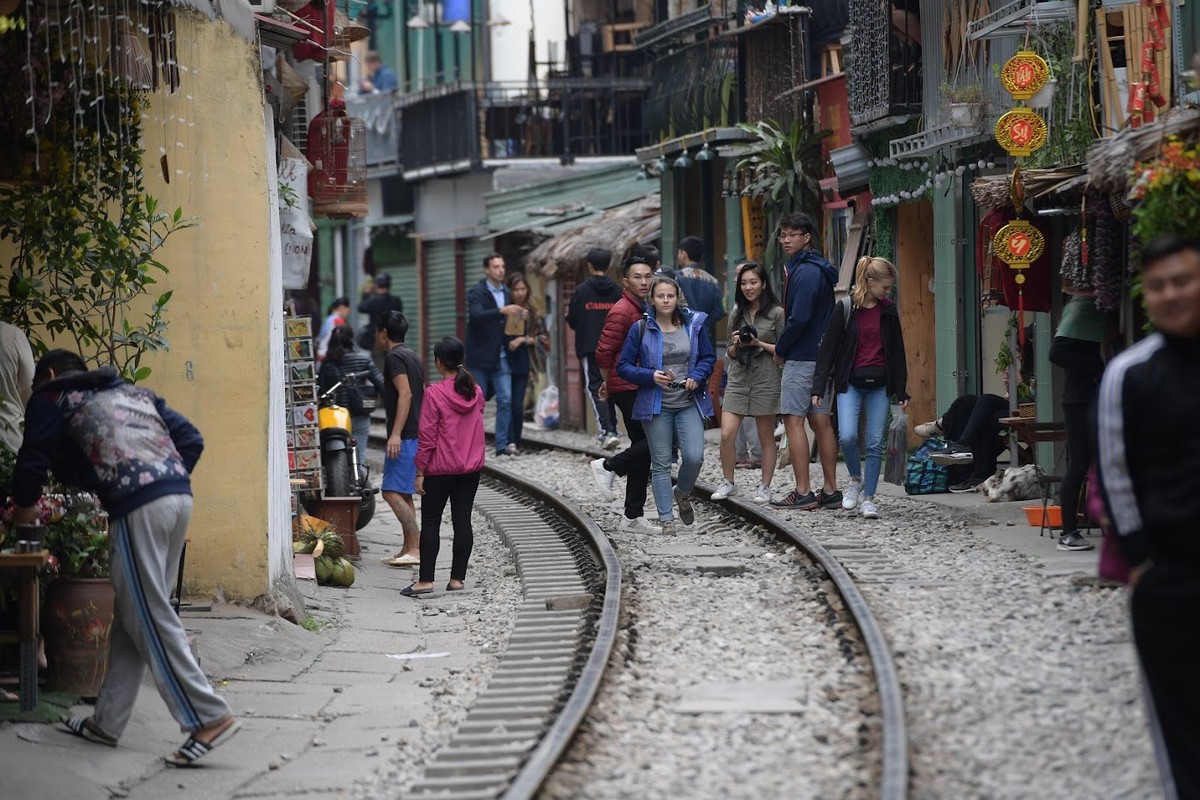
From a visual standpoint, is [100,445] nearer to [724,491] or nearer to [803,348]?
[803,348]

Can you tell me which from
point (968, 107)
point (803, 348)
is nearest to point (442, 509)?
point (803, 348)

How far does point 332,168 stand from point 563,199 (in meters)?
14.6

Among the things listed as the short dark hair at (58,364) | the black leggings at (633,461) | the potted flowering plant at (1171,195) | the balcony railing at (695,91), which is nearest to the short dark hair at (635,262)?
the black leggings at (633,461)

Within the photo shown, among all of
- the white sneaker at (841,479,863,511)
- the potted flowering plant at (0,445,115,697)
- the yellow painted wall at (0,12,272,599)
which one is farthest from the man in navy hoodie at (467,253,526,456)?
the potted flowering plant at (0,445,115,697)

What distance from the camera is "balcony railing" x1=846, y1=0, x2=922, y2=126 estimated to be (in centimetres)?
1878

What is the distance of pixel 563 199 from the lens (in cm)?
3170

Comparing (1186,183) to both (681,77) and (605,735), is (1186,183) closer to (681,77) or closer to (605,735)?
(605,735)

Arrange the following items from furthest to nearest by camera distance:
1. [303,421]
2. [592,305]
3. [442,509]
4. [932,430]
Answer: [592,305] < [932,430] < [303,421] < [442,509]

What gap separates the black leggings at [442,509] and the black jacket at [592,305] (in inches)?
295

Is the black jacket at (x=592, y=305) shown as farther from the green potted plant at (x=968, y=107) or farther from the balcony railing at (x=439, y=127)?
the balcony railing at (x=439, y=127)

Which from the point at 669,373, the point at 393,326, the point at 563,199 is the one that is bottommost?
the point at 669,373

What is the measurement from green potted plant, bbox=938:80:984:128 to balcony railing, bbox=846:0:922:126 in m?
2.13

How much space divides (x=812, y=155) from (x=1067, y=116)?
24.9 ft

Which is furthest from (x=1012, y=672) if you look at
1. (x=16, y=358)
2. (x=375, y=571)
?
(x=375, y=571)
